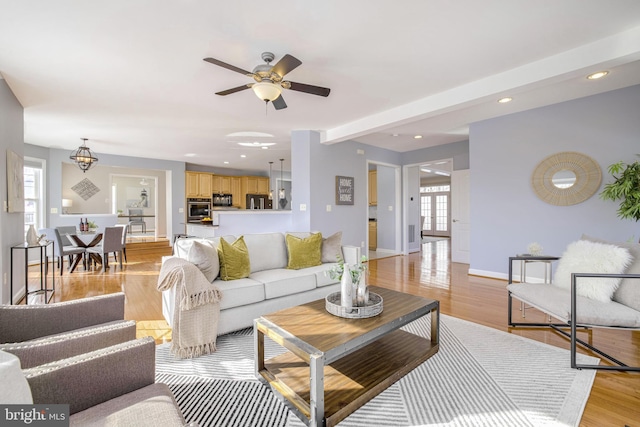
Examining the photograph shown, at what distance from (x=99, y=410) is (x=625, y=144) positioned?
5446 mm

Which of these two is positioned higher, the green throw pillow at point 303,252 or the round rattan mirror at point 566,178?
the round rattan mirror at point 566,178

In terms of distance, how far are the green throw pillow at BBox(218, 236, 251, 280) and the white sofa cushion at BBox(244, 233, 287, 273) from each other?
28cm

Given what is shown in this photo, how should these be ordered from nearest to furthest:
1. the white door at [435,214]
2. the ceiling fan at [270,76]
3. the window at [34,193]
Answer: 1. the ceiling fan at [270,76]
2. the window at [34,193]
3. the white door at [435,214]

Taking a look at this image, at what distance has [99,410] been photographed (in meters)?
1.05

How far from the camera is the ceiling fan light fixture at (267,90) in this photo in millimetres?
2496

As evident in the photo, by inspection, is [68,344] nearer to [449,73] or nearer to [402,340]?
[402,340]

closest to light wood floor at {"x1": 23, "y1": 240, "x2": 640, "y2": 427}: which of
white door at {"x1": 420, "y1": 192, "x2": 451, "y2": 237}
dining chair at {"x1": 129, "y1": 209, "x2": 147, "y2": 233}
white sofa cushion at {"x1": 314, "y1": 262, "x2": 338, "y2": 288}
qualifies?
white sofa cushion at {"x1": 314, "y1": 262, "x2": 338, "y2": 288}

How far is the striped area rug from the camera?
63.7 inches

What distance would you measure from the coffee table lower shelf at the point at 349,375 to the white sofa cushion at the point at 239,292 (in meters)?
0.72

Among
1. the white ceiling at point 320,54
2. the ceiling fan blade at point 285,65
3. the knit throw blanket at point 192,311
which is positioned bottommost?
the knit throw blanket at point 192,311

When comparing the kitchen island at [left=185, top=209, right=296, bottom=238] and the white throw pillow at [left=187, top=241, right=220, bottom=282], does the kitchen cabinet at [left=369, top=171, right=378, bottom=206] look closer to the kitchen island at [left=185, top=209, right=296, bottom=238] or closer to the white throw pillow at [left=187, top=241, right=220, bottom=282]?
the kitchen island at [left=185, top=209, right=296, bottom=238]

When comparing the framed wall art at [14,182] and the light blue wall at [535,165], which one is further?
the light blue wall at [535,165]

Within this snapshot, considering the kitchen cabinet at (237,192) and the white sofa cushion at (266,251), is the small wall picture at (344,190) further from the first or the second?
the kitchen cabinet at (237,192)

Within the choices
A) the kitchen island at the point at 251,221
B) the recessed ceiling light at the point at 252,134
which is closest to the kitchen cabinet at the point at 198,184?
the recessed ceiling light at the point at 252,134
